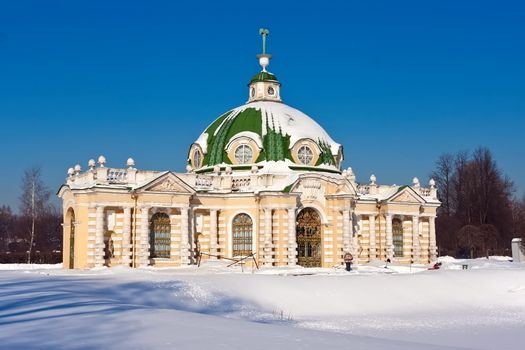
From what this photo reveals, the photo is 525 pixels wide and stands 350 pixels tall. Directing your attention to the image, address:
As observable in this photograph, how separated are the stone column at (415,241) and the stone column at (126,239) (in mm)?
20412

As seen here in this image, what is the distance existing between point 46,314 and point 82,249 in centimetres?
2412

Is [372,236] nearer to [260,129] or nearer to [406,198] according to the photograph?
[406,198]

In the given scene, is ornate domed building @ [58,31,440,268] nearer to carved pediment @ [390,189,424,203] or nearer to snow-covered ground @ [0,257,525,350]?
carved pediment @ [390,189,424,203]

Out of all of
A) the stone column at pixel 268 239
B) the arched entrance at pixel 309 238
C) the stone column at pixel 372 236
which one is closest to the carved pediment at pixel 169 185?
the stone column at pixel 268 239

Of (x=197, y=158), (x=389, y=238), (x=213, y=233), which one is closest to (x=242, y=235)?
(x=213, y=233)

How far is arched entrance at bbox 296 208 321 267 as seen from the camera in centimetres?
4312

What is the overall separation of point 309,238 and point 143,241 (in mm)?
10555

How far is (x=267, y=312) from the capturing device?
23.4 meters

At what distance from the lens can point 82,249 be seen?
39.0 m

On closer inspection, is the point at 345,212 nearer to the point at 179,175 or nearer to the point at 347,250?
the point at 347,250

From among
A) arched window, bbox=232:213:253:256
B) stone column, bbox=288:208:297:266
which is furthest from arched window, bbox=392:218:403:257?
arched window, bbox=232:213:253:256

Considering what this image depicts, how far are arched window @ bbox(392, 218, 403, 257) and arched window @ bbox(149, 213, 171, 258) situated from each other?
54.1ft

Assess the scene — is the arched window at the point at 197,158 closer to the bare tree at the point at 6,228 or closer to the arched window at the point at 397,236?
the arched window at the point at 397,236

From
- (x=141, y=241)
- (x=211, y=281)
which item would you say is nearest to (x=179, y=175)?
(x=141, y=241)
